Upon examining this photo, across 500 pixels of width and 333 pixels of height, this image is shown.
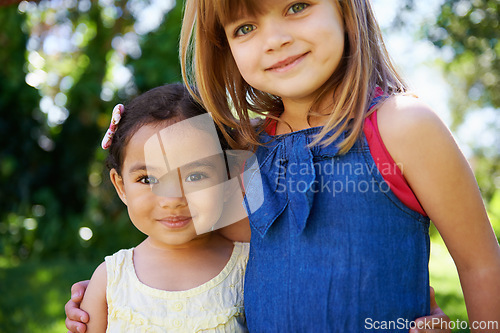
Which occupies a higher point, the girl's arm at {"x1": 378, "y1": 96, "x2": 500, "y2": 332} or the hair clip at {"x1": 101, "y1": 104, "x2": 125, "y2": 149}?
the hair clip at {"x1": 101, "y1": 104, "x2": 125, "y2": 149}

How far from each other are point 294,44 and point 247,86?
473 mm

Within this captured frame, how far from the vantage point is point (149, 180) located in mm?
1884

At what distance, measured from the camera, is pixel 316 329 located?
1.56 meters

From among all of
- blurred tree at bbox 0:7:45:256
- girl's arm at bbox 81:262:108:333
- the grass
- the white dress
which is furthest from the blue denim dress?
blurred tree at bbox 0:7:45:256

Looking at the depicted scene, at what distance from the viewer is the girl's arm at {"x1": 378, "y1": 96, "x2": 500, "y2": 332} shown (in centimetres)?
147

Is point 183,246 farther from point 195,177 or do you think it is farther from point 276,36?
point 276,36

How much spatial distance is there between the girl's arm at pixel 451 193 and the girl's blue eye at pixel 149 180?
2.73 feet

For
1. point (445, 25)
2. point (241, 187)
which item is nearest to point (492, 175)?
point (445, 25)

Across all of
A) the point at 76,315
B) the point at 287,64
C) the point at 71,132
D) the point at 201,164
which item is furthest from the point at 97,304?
the point at 71,132

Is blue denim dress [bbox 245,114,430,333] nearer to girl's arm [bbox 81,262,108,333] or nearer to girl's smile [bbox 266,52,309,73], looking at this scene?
girl's smile [bbox 266,52,309,73]

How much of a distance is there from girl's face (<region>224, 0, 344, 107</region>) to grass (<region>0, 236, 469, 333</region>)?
222 cm

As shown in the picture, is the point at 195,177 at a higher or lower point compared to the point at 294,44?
lower

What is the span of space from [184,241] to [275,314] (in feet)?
1.48

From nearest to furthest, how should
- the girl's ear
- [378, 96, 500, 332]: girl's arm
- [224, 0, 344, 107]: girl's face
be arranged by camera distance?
1. [378, 96, 500, 332]: girl's arm
2. [224, 0, 344, 107]: girl's face
3. the girl's ear
